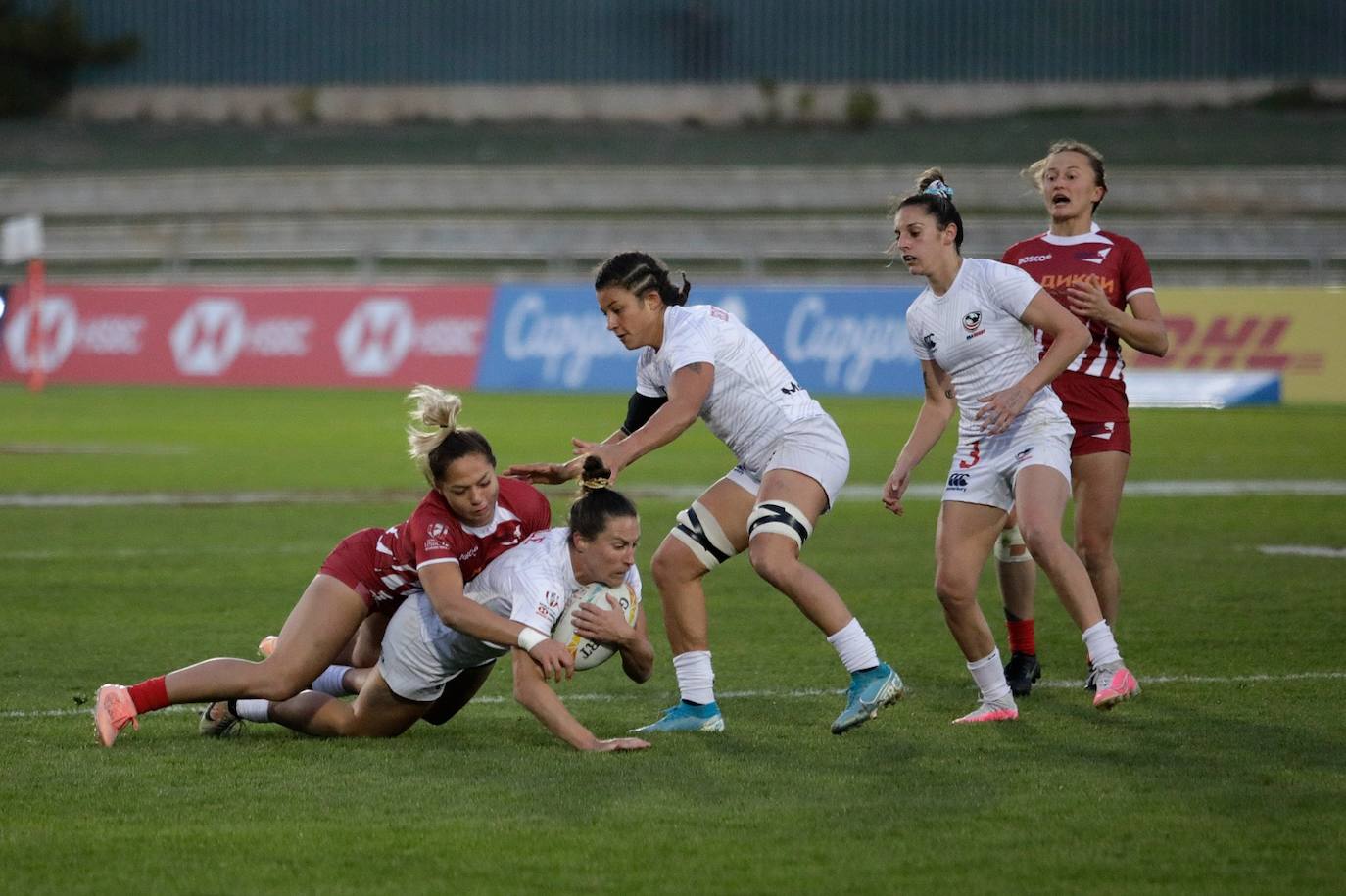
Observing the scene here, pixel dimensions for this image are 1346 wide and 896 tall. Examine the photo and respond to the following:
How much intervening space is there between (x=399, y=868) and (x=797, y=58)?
50162 mm

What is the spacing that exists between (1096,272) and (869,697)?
98.6 inches

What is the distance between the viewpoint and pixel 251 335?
29125 mm

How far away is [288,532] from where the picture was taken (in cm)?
1291

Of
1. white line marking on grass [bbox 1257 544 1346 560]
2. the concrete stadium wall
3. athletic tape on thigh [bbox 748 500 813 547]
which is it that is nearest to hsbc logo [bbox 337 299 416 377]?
white line marking on grass [bbox 1257 544 1346 560]

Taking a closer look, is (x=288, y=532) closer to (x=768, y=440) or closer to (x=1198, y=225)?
(x=768, y=440)

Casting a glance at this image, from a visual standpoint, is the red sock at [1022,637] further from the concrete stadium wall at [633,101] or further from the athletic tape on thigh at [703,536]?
the concrete stadium wall at [633,101]

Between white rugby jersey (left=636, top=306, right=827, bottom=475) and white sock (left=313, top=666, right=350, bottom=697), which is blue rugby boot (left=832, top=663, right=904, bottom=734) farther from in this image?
white sock (left=313, top=666, right=350, bottom=697)

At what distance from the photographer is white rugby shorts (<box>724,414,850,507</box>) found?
270 inches

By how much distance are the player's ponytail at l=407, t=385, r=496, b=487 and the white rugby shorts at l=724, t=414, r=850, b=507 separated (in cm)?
116

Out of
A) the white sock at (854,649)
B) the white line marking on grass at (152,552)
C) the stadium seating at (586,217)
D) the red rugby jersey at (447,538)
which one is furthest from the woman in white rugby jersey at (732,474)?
the stadium seating at (586,217)

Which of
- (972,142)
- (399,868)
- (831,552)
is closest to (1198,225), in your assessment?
(972,142)

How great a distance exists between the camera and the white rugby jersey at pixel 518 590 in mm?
6312

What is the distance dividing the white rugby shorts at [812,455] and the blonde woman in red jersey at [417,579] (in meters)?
0.91

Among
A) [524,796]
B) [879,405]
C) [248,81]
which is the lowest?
[879,405]
